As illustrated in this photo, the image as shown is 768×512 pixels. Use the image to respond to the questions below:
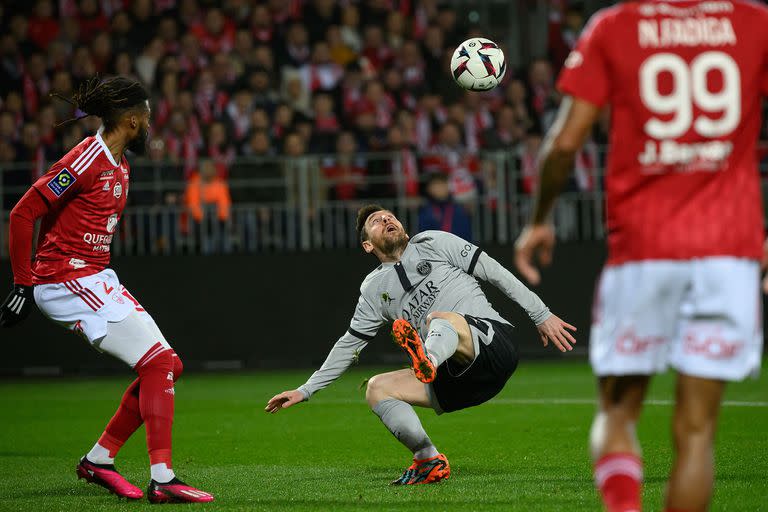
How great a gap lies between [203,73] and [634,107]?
1381 cm

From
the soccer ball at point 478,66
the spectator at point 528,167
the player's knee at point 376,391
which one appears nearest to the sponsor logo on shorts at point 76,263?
the player's knee at point 376,391

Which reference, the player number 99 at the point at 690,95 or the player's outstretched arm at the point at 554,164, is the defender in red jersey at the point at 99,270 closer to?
the player's outstretched arm at the point at 554,164

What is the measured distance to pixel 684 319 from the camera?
4.20m

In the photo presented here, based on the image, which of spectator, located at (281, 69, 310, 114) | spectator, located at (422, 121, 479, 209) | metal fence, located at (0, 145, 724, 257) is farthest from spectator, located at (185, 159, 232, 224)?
spectator, located at (422, 121, 479, 209)

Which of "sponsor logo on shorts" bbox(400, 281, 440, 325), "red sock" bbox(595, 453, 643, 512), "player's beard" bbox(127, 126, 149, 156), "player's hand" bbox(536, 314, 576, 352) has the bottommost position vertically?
"player's hand" bbox(536, 314, 576, 352)

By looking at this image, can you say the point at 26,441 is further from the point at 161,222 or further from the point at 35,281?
the point at 161,222

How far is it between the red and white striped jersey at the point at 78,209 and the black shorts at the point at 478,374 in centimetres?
218

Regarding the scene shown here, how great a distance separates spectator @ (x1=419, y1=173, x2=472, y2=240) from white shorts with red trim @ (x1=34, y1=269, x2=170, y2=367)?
8.76m

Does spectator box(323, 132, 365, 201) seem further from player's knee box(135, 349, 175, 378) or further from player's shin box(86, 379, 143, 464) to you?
player's knee box(135, 349, 175, 378)

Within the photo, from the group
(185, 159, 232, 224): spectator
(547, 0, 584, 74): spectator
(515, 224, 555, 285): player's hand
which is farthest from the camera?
(547, 0, 584, 74): spectator

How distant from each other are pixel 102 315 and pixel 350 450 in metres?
2.78

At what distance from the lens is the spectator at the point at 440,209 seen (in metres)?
15.6

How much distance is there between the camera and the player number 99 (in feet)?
13.7

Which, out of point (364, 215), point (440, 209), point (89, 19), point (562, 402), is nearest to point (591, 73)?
point (364, 215)
